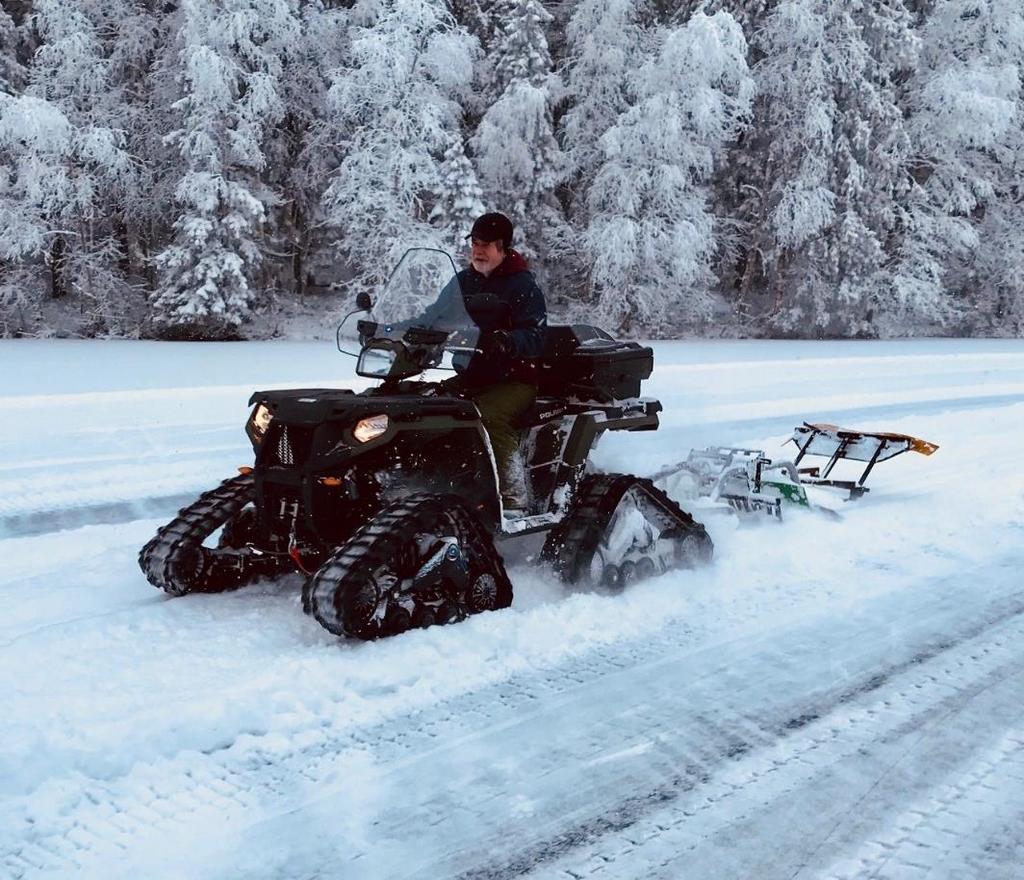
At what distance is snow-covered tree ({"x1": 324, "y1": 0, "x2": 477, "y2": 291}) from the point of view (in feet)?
80.6

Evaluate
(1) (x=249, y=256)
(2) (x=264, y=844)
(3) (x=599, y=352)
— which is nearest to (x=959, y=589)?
(3) (x=599, y=352)

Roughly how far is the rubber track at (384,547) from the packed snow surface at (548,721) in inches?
8.6

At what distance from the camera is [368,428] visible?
4227 mm

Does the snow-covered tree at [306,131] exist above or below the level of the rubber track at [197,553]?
above

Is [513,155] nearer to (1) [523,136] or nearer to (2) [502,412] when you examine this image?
(1) [523,136]

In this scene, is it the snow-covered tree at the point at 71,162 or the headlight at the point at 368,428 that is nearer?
the headlight at the point at 368,428

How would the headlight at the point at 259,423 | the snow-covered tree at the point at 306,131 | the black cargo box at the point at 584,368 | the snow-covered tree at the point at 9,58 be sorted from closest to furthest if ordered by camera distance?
the headlight at the point at 259,423, the black cargo box at the point at 584,368, the snow-covered tree at the point at 9,58, the snow-covered tree at the point at 306,131

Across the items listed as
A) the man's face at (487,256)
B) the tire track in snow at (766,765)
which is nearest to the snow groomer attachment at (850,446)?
the tire track in snow at (766,765)

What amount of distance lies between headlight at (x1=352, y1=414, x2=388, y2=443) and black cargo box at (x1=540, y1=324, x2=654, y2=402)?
5.30 ft

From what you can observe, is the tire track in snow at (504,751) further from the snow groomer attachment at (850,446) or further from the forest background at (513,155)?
the forest background at (513,155)

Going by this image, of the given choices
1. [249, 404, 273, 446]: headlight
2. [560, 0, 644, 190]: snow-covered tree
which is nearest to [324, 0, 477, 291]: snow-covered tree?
[560, 0, 644, 190]: snow-covered tree

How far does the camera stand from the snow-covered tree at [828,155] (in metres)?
28.8

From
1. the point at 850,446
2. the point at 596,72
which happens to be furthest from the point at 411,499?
the point at 596,72

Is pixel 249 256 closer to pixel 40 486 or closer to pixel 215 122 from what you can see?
pixel 215 122
